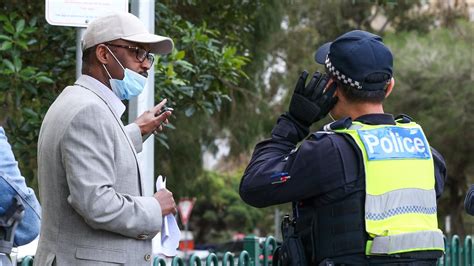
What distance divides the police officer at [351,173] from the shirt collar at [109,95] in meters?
0.51

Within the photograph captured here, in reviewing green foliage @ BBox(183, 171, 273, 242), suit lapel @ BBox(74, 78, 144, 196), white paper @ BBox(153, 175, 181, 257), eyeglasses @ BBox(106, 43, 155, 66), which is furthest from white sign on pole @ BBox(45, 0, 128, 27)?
green foliage @ BBox(183, 171, 273, 242)

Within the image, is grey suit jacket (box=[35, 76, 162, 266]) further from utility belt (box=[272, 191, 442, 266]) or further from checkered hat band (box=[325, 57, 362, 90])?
checkered hat band (box=[325, 57, 362, 90])

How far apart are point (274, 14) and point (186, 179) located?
331 cm

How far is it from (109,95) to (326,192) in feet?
2.75

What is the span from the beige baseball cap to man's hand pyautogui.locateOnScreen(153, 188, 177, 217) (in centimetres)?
54

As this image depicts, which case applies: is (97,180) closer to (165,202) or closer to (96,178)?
(96,178)

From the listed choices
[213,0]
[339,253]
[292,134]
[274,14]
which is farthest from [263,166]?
[274,14]

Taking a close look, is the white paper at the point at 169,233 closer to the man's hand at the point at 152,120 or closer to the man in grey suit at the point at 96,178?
the man in grey suit at the point at 96,178

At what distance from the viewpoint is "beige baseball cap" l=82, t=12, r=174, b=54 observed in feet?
12.2

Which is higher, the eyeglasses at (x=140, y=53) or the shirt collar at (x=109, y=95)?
the eyeglasses at (x=140, y=53)

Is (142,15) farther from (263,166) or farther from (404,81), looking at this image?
(404,81)

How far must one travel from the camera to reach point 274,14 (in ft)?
40.9

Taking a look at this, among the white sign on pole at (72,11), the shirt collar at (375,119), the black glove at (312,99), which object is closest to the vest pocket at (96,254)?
the black glove at (312,99)

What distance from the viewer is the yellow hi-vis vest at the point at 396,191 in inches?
138
